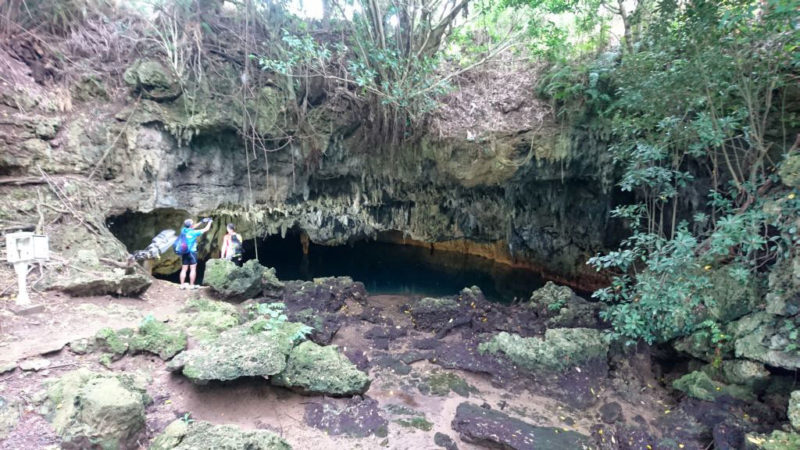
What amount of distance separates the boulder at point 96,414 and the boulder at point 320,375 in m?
1.35

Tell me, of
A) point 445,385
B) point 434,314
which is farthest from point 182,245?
point 445,385

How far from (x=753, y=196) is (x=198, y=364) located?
21.0 ft

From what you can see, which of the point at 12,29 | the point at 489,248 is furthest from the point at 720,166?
the point at 12,29

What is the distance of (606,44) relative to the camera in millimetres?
7855

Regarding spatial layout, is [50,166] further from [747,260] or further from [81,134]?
[747,260]

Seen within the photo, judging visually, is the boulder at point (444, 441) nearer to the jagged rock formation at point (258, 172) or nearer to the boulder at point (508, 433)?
the boulder at point (508, 433)

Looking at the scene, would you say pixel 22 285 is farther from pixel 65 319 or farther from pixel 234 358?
pixel 234 358

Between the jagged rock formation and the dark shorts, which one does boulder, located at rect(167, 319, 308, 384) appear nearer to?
the jagged rock formation

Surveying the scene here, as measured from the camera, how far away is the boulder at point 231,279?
6.46 meters

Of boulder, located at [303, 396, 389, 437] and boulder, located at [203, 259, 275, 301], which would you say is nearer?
boulder, located at [303, 396, 389, 437]

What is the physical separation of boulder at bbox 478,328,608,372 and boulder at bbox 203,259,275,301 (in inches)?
162

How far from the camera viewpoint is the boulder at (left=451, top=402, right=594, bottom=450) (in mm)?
3666

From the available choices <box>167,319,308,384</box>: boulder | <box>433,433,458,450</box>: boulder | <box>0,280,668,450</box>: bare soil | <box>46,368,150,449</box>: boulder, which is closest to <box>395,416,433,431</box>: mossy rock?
<box>0,280,668,450</box>: bare soil

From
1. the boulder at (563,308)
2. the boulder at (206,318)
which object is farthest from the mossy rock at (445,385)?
the boulder at (206,318)
